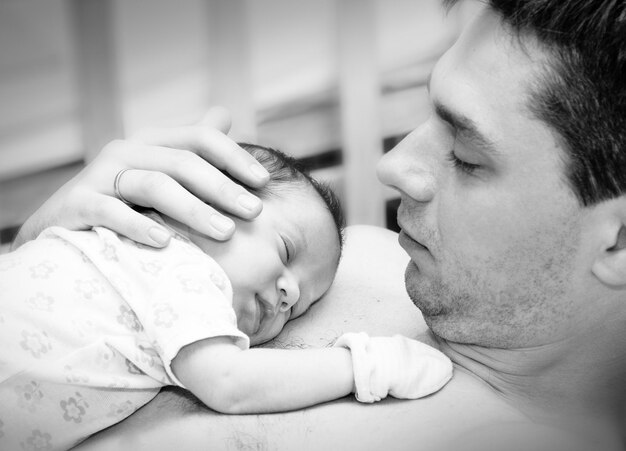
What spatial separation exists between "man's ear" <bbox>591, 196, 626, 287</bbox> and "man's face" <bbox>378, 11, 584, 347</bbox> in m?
0.04

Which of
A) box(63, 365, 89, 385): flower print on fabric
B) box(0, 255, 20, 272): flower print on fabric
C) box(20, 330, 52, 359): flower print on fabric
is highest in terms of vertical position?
box(0, 255, 20, 272): flower print on fabric

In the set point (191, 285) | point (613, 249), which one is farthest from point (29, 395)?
point (613, 249)

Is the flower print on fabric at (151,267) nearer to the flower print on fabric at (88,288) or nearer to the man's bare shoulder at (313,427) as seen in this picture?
the flower print on fabric at (88,288)

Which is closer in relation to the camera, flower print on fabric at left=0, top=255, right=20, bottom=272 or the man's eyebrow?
the man's eyebrow

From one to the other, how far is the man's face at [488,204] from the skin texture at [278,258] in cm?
19

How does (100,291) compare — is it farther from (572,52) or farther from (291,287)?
(572,52)

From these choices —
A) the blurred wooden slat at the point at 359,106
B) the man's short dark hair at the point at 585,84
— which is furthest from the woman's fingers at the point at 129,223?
the blurred wooden slat at the point at 359,106

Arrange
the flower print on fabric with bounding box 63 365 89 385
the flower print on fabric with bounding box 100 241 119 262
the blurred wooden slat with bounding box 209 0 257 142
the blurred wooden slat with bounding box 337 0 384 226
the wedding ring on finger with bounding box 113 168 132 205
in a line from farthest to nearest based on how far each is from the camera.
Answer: the blurred wooden slat with bounding box 337 0 384 226 < the blurred wooden slat with bounding box 209 0 257 142 < the wedding ring on finger with bounding box 113 168 132 205 < the flower print on fabric with bounding box 100 241 119 262 < the flower print on fabric with bounding box 63 365 89 385

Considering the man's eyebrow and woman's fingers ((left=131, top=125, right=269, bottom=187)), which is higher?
the man's eyebrow

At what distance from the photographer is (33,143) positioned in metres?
1.74

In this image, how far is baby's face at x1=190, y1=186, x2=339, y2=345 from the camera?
1281mm

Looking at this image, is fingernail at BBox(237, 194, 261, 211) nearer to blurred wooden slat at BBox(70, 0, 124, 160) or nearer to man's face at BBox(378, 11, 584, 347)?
man's face at BBox(378, 11, 584, 347)

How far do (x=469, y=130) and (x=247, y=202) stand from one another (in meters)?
0.38

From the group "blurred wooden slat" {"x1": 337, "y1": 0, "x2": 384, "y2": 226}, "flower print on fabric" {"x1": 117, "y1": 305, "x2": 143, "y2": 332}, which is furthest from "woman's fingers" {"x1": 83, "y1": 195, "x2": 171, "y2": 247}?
"blurred wooden slat" {"x1": 337, "y1": 0, "x2": 384, "y2": 226}
